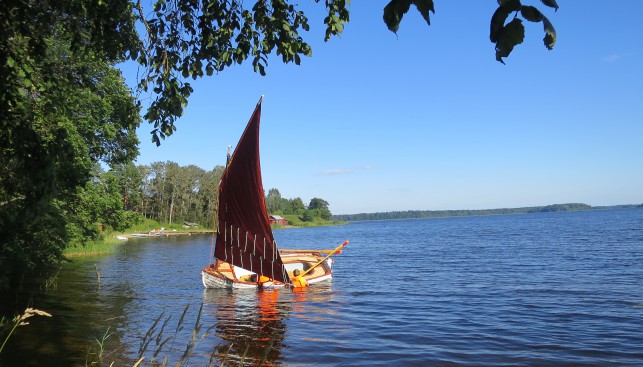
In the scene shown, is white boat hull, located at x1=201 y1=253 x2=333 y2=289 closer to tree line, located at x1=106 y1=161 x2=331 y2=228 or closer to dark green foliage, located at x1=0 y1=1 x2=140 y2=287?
dark green foliage, located at x1=0 y1=1 x2=140 y2=287

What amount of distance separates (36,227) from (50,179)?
11.7 m

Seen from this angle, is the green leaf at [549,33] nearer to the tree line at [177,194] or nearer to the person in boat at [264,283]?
the person in boat at [264,283]

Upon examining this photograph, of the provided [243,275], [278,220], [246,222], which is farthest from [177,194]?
[246,222]

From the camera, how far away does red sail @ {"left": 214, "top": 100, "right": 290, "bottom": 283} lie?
16594mm

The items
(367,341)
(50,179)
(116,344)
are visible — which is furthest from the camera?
(367,341)

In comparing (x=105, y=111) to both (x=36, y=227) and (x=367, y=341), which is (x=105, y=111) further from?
(x=367, y=341)

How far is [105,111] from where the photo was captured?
64.5ft

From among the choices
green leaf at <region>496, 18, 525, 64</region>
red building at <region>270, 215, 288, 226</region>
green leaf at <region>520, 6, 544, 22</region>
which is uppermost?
green leaf at <region>520, 6, 544, 22</region>

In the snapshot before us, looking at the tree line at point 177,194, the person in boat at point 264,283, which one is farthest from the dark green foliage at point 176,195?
the person in boat at point 264,283

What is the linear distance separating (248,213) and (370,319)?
6028 millimetres

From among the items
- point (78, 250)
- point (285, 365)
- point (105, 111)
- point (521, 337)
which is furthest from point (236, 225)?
point (78, 250)

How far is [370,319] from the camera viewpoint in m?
14.7

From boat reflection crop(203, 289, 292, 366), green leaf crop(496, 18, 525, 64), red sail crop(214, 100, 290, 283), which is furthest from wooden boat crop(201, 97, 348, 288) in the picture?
green leaf crop(496, 18, 525, 64)

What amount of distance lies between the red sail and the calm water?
160 centimetres
